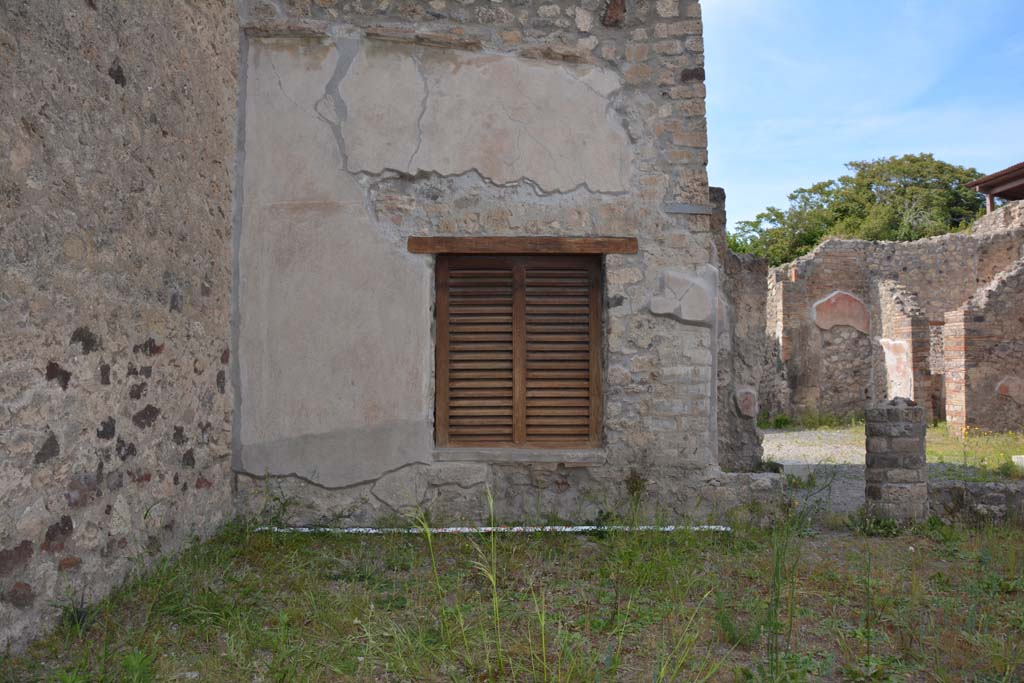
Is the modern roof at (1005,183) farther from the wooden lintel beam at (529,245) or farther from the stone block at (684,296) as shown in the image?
the wooden lintel beam at (529,245)

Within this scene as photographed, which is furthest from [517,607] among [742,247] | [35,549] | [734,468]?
[742,247]

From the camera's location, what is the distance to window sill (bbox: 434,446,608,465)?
4938 millimetres

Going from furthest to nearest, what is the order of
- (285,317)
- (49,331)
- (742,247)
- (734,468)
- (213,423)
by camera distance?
(742,247), (734,468), (285,317), (213,423), (49,331)

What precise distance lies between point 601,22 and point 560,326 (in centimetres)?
215

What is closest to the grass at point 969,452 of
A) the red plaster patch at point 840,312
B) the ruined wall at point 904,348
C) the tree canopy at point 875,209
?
the ruined wall at point 904,348

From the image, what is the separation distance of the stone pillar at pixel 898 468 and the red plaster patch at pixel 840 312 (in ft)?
35.9

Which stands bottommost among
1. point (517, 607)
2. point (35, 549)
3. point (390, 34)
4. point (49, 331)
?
point (517, 607)

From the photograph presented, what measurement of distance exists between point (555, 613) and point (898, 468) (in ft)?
9.89

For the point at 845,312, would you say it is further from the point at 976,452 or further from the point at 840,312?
the point at 976,452

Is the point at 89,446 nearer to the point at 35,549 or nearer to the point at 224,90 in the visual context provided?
the point at 35,549

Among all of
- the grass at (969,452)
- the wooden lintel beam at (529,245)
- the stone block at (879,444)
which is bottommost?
the grass at (969,452)

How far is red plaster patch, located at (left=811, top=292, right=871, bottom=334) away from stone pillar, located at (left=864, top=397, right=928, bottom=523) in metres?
10.9

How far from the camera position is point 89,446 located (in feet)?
11.1

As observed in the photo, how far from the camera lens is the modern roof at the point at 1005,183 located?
20.4m
